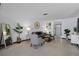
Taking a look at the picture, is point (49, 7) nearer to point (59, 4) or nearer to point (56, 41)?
point (59, 4)

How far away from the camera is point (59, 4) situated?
88.1 inches

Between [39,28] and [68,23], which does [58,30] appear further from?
[39,28]

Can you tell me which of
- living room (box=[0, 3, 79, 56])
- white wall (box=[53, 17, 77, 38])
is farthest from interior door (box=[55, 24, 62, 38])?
white wall (box=[53, 17, 77, 38])

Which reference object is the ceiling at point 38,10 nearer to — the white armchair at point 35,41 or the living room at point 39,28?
the living room at point 39,28

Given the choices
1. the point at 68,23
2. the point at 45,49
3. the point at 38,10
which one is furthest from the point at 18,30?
the point at 68,23

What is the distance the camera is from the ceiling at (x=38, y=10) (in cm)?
221

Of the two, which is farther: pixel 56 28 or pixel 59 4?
pixel 56 28

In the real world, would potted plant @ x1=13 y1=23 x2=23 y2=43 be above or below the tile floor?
above

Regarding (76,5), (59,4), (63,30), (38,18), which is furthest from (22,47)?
(76,5)

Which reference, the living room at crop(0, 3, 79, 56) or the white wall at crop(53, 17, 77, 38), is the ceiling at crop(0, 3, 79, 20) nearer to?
the living room at crop(0, 3, 79, 56)

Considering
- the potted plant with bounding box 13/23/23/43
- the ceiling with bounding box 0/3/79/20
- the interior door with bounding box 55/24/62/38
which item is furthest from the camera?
the interior door with bounding box 55/24/62/38

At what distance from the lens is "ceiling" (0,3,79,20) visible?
7.27ft

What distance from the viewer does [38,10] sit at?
7.70 ft

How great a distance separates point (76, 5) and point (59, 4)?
0.46 meters
